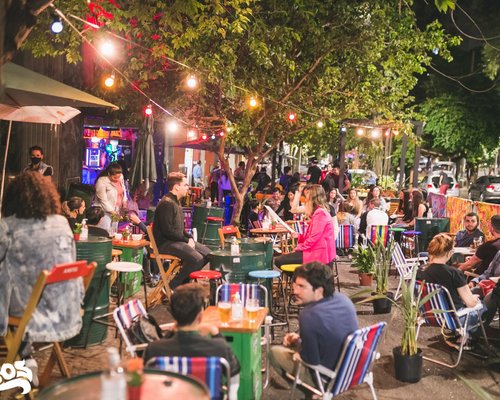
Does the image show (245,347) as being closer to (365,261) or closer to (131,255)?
(131,255)

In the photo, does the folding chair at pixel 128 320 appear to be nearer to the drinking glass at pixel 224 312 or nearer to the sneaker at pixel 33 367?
the drinking glass at pixel 224 312

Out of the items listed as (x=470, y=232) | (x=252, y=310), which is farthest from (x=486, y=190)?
(x=252, y=310)

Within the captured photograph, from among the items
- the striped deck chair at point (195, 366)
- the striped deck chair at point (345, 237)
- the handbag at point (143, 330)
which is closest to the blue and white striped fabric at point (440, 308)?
the handbag at point (143, 330)

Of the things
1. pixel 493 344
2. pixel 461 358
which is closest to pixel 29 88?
pixel 461 358

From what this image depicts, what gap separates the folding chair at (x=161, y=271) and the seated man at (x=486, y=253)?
13.3 ft

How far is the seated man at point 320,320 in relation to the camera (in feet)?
14.7

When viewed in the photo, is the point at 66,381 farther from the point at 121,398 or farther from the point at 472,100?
the point at 472,100

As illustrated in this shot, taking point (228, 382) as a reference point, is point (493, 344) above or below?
below

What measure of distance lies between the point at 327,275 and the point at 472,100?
79.8 feet

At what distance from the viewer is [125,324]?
4.72 m

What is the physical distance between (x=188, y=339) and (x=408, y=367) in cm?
321

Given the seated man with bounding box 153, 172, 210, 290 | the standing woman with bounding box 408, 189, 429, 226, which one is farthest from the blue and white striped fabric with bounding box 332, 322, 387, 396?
the standing woman with bounding box 408, 189, 429, 226

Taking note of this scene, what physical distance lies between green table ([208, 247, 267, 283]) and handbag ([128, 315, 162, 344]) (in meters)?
2.61

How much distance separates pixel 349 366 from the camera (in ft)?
14.7
